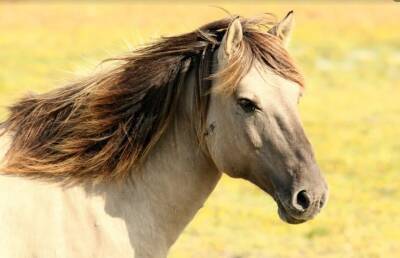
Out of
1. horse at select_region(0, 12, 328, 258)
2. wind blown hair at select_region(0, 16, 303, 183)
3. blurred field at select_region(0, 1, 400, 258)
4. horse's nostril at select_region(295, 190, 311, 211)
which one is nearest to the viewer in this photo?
horse's nostril at select_region(295, 190, 311, 211)

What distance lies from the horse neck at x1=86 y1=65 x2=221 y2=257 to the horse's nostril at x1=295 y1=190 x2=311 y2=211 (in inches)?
25.6

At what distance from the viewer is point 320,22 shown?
32.1 meters

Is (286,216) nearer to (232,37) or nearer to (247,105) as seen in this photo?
(247,105)

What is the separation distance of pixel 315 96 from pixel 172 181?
15.8 m

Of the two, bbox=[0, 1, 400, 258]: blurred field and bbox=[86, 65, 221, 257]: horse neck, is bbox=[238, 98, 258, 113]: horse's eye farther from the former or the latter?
bbox=[0, 1, 400, 258]: blurred field

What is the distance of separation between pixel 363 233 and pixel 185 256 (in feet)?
6.79

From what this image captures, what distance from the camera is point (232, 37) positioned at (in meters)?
4.57

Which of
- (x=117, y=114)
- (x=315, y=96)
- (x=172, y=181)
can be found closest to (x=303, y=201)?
(x=172, y=181)

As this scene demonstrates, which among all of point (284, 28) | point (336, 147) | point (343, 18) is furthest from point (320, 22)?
point (284, 28)

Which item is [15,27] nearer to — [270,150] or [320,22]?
[320,22]

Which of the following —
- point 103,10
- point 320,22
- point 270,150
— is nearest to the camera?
point 270,150

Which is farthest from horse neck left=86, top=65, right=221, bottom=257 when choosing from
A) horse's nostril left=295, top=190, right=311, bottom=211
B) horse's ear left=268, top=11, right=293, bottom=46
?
horse's nostril left=295, top=190, right=311, bottom=211

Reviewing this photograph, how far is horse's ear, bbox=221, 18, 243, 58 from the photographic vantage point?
4.56m

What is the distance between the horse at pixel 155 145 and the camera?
452cm
